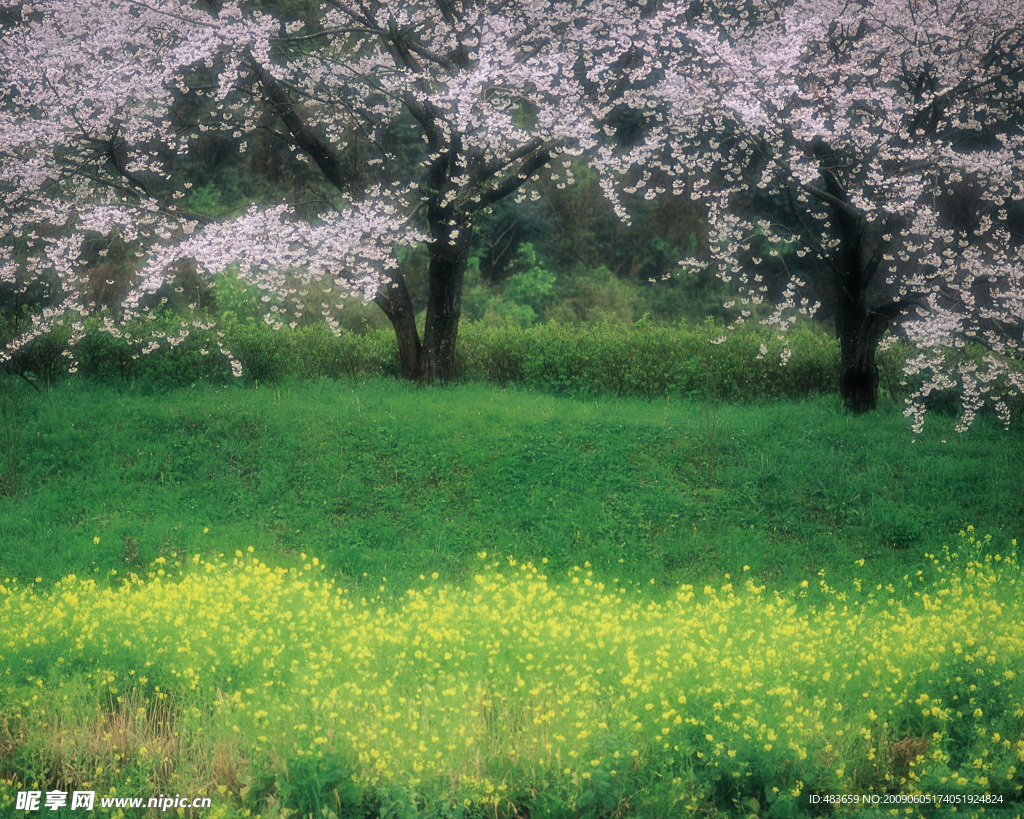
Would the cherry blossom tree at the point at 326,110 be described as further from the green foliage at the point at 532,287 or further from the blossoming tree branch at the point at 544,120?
the green foliage at the point at 532,287

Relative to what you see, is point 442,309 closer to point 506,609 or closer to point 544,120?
point 544,120

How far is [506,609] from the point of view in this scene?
6742mm

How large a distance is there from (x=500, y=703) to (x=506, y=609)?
1.41 meters

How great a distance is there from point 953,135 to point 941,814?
1113cm

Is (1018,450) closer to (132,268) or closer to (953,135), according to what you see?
(953,135)

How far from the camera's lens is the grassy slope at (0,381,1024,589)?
9.30 metres

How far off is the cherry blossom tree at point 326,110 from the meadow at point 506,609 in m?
2.31

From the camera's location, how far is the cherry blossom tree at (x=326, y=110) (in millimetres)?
11156

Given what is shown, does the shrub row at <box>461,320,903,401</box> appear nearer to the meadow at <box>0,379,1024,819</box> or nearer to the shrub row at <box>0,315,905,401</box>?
the shrub row at <box>0,315,905,401</box>

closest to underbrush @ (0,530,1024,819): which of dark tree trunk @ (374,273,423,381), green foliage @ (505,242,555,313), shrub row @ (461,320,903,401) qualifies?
dark tree trunk @ (374,273,423,381)

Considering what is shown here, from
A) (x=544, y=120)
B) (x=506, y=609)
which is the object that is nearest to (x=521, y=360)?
(x=544, y=120)

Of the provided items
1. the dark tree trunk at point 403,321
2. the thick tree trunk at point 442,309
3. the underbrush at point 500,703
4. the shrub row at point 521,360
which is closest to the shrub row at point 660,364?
the shrub row at point 521,360

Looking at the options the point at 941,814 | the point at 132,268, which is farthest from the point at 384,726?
the point at 132,268

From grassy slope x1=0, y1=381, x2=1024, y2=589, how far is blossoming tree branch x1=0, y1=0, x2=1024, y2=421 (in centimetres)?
A: 147
